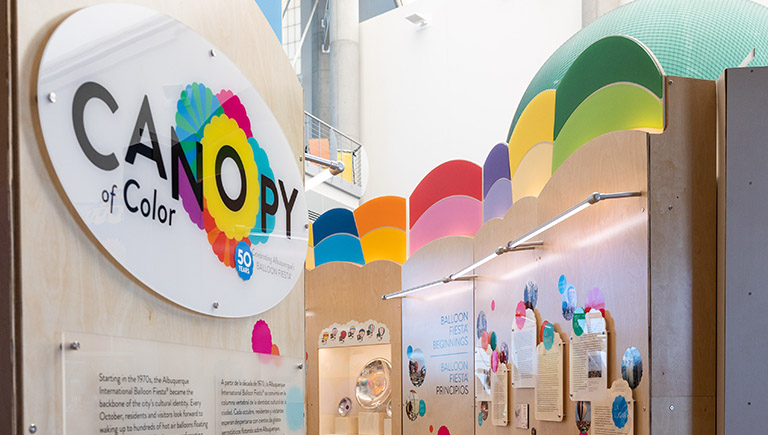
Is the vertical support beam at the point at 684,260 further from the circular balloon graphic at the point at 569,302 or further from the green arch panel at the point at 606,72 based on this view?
the circular balloon graphic at the point at 569,302

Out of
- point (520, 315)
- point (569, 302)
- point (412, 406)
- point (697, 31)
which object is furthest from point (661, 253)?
point (412, 406)

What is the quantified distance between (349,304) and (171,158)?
297 inches

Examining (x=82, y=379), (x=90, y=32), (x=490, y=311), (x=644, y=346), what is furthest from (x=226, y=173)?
(x=490, y=311)

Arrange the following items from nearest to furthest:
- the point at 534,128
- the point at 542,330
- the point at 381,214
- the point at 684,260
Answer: the point at 684,260
the point at 542,330
the point at 534,128
the point at 381,214

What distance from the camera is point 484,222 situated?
A: 7.44 metres

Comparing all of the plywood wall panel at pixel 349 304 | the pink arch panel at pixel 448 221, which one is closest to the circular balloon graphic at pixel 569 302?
the pink arch panel at pixel 448 221

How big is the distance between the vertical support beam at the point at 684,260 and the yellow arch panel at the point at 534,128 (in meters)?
1.97

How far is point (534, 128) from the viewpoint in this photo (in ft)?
20.7

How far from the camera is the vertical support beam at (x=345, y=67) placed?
17.9 meters

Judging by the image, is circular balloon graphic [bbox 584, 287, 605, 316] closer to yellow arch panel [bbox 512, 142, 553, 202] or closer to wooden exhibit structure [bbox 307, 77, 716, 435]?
wooden exhibit structure [bbox 307, 77, 716, 435]

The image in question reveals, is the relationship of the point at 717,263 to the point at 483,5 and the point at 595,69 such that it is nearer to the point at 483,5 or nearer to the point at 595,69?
the point at 595,69

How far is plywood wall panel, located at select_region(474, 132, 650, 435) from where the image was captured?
415 cm

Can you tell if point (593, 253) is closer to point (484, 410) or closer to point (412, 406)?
point (484, 410)

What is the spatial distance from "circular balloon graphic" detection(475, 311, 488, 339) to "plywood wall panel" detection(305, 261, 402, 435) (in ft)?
5.50
